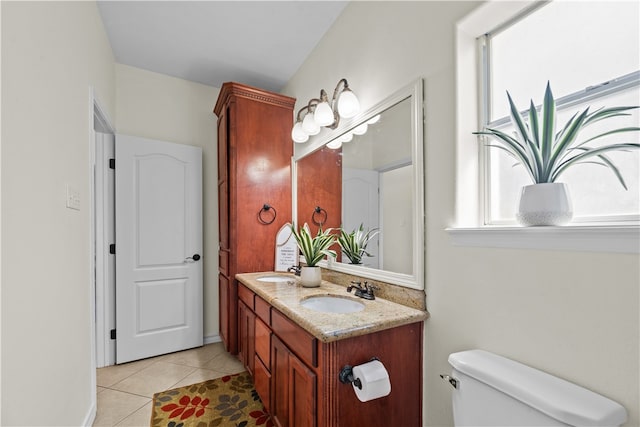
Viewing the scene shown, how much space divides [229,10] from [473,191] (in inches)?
76.8

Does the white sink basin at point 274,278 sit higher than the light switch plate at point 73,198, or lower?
lower

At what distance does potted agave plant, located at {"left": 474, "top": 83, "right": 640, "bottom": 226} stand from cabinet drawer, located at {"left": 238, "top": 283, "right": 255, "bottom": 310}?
5.40 feet

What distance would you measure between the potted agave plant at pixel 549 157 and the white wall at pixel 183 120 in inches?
108

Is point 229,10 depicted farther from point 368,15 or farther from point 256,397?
point 256,397

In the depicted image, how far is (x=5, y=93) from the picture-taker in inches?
36.2

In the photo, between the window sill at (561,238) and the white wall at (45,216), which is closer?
the window sill at (561,238)

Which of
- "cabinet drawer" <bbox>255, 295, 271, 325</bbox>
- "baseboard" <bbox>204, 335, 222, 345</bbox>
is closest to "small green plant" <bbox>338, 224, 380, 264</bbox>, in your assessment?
"cabinet drawer" <bbox>255, 295, 271, 325</bbox>

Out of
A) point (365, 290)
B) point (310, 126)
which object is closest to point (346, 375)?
point (365, 290)

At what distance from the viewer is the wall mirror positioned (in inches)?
54.4

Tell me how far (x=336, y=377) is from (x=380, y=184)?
3.28ft

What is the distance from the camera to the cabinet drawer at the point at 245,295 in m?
2.03

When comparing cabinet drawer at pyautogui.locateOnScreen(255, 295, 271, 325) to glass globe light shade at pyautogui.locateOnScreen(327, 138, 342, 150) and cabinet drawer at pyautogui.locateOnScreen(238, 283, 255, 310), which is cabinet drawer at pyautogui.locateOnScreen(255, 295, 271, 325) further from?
glass globe light shade at pyautogui.locateOnScreen(327, 138, 342, 150)

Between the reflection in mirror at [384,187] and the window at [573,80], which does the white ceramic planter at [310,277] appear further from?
the window at [573,80]

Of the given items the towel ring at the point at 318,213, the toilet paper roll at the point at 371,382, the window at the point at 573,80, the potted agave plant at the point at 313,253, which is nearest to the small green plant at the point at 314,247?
the potted agave plant at the point at 313,253
